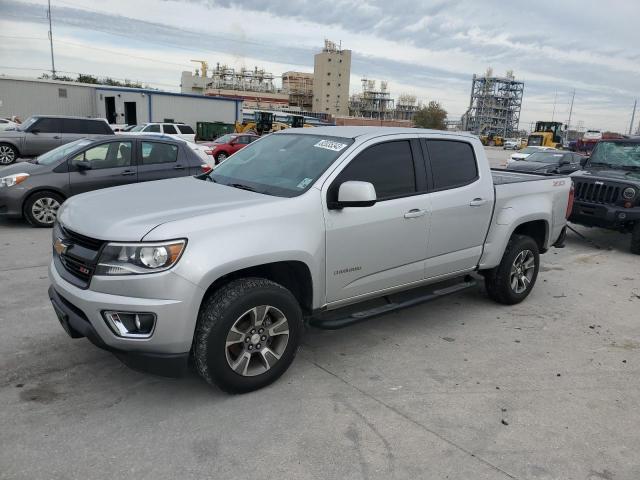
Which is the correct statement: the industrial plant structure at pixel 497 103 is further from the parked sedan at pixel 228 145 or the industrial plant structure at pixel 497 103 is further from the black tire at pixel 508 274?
the black tire at pixel 508 274

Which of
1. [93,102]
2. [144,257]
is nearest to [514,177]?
[144,257]

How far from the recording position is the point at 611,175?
8.99 meters

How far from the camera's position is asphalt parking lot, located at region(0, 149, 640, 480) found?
278 cm

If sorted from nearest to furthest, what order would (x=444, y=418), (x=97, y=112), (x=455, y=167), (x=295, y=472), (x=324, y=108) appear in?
(x=295, y=472) → (x=444, y=418) → (x=455, y=167) → (x=97, y=112) → (x=324, y=108)

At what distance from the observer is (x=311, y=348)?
14.1 ft

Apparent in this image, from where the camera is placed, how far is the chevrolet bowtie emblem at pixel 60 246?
10.9 feet

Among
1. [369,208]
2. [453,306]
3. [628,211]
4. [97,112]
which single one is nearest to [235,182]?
[369,208]

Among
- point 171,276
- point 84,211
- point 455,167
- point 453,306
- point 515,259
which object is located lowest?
point 453,306

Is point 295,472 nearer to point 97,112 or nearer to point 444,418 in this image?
point 444,418

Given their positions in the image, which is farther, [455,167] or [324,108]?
[324,108]

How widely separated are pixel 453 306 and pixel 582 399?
6.53 feet

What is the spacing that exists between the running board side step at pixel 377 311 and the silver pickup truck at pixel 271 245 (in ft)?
0.06

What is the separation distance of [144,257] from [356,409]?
66.6 inches

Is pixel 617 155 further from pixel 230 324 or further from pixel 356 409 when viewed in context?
Result: pixel 230 324
